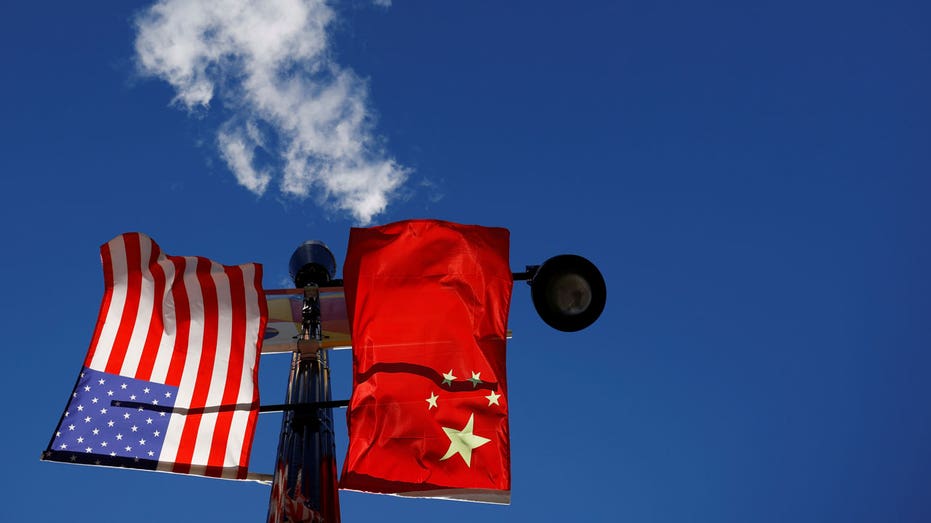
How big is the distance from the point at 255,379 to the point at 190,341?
1016 millimetres

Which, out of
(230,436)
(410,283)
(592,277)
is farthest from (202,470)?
(592,277)

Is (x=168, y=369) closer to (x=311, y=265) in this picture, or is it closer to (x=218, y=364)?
(x=218, y=364)

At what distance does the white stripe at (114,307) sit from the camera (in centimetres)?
902

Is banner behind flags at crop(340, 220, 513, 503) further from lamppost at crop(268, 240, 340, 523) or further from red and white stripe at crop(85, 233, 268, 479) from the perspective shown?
red and white stripe at crop(85, 233, 268, 479)

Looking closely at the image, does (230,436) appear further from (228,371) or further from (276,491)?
(276,491)

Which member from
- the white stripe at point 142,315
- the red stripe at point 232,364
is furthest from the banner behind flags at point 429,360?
the white stripe at point 142,315

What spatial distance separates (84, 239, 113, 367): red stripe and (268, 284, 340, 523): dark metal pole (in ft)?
7.92

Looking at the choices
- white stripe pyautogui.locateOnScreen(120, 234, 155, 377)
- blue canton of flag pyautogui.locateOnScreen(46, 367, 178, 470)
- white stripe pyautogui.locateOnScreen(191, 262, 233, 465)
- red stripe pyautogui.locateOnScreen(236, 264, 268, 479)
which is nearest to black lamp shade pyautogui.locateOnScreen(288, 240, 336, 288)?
red stripe pyautogui.locateOnScreen(236, 264, 268, 479)

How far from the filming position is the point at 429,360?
9.68 m

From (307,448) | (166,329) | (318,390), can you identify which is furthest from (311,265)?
(307,448)

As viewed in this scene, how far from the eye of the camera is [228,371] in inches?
365

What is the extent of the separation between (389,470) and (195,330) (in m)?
3.20

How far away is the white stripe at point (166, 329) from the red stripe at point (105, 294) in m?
0.60

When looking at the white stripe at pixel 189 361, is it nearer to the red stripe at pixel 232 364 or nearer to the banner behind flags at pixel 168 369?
the banner behind flags at pixel 168 369
